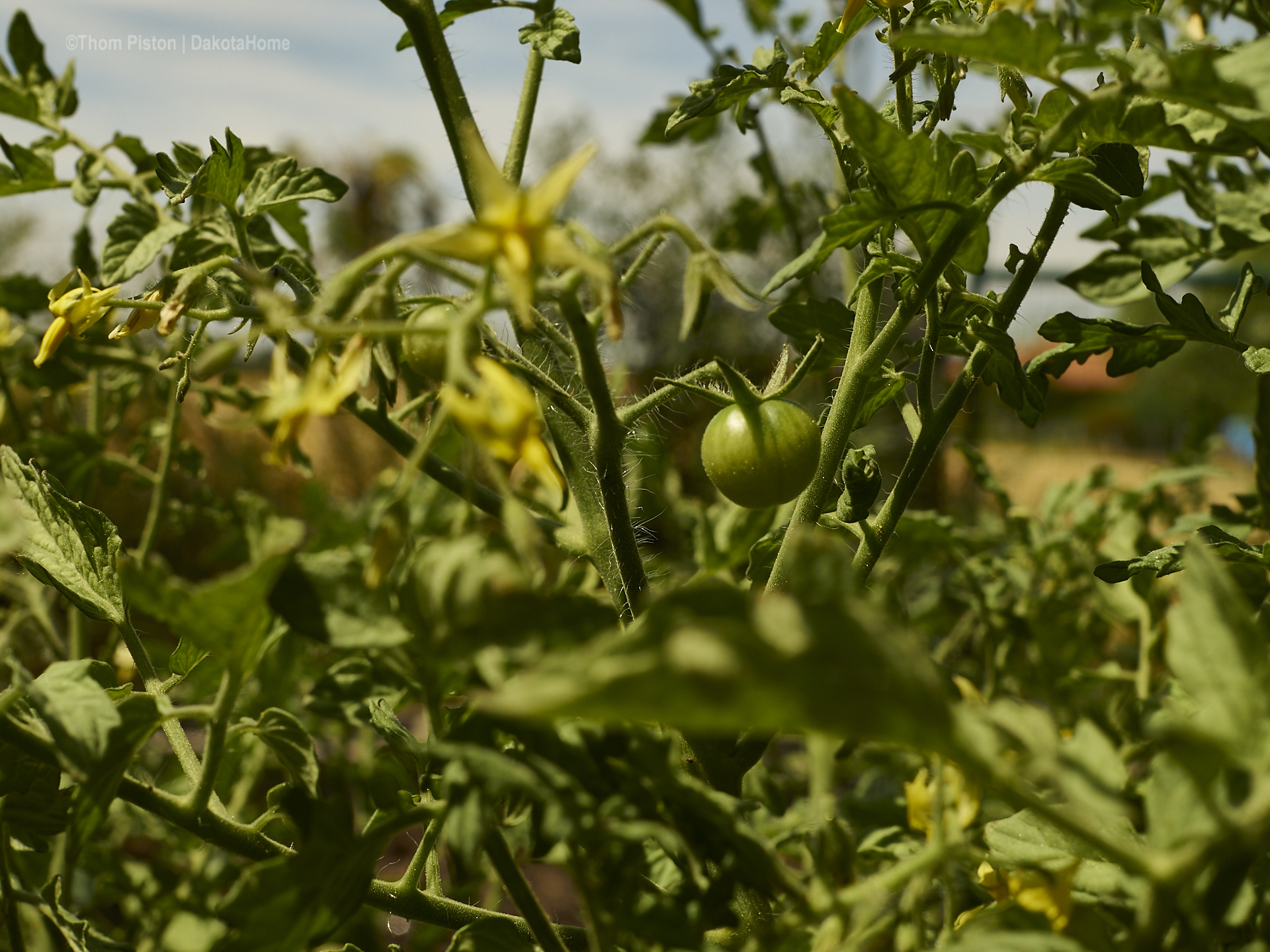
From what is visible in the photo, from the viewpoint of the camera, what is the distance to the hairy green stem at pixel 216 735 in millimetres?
401

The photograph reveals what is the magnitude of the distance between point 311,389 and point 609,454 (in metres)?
0.18

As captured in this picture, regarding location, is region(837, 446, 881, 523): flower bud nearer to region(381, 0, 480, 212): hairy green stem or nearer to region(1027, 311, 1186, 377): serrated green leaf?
region(1027, 311, 1186, 377): serrated green leaf

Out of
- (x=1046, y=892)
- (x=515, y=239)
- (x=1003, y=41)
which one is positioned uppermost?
(x=1003, y=41)

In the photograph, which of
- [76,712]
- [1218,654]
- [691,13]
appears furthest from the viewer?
[691,13]

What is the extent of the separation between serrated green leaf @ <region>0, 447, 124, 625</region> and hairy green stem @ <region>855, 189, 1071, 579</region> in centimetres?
45

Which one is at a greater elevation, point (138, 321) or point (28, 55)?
point (28, 55)

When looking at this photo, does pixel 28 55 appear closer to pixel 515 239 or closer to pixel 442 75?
pixel 442 75

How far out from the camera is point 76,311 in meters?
0.57

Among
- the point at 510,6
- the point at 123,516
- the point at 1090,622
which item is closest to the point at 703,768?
the point at 510,6

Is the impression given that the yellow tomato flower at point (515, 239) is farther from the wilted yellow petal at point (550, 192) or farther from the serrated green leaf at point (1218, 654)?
the serrated green leaf at point (1218, 654)

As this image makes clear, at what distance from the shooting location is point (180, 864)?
131 cm

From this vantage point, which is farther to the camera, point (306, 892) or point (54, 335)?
point (54, 335)

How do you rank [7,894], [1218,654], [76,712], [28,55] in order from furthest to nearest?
[28,55]
[7,894]
[76,712]
[1218,654]

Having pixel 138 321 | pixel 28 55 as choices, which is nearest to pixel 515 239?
pixel 138 321
